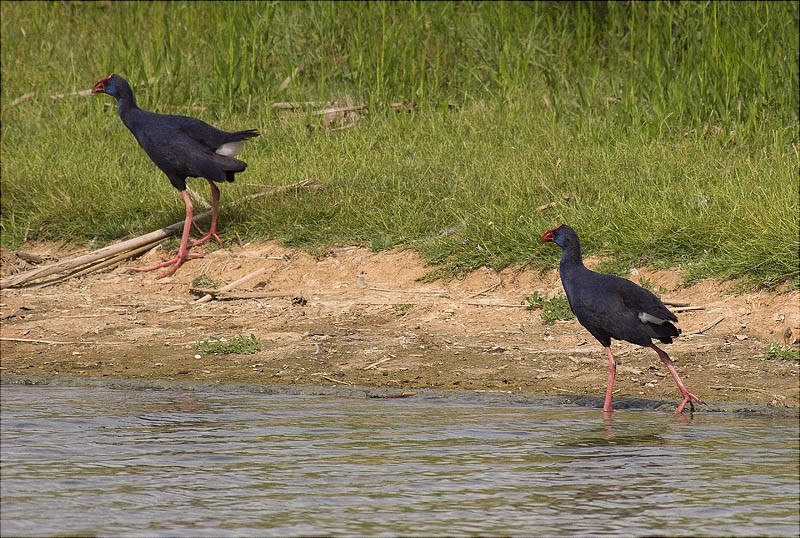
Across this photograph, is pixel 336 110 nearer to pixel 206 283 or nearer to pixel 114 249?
pixel 114 249

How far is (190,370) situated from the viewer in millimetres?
7066

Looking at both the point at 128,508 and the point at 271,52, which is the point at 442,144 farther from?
the point at 128,508

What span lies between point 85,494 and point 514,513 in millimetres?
1755

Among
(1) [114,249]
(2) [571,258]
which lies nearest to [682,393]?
(2) [571,258]

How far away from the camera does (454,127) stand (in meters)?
10.7

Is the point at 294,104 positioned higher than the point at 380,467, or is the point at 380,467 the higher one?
the point at 294,104

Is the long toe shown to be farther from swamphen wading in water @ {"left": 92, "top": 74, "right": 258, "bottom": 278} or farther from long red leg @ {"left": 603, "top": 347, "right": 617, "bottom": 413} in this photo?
long red leg @ {"left": 603, "top": 347, "right": 617, "bottom": 413}

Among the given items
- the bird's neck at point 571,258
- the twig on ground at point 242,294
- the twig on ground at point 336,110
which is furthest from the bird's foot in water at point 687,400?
the twig on ground at point 336,110

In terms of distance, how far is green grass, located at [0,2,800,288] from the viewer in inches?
321

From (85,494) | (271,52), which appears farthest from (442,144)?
(85,494)

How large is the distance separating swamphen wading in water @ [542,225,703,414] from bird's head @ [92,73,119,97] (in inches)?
202

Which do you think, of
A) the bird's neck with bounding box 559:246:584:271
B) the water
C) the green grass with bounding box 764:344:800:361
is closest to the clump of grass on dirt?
the water

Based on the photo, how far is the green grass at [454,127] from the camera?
8.16m

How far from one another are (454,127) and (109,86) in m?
3.21
